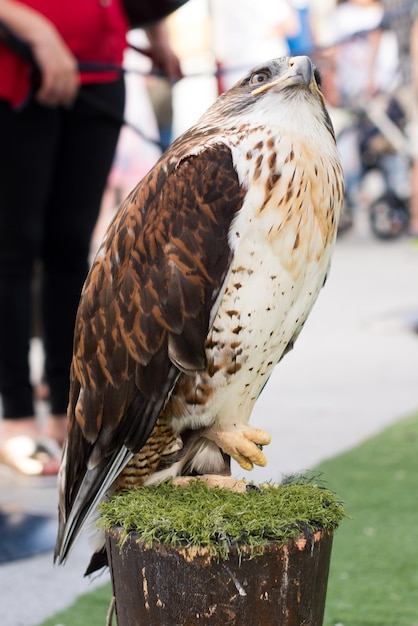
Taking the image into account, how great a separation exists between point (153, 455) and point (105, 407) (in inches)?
5.8

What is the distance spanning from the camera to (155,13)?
3.48 meters

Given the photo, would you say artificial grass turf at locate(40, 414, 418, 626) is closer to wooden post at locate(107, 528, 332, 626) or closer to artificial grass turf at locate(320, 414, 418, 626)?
artificial grass turf at locate(320, 414, 418, 626)

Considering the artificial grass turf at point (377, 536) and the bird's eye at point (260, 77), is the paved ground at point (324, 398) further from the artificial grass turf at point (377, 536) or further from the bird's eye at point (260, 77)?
the bird's eye at point (260, 77)

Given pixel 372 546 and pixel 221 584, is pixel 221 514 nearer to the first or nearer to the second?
pixel 221 584

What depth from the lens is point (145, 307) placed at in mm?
1979

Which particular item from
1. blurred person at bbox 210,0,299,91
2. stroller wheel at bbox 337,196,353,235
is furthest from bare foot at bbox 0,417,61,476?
stroller wheel at bbox 337,196,353,235

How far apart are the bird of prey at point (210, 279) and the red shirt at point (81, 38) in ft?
4.15

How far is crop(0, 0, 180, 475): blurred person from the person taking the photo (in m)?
3.20

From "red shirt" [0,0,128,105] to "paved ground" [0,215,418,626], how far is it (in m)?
1.38

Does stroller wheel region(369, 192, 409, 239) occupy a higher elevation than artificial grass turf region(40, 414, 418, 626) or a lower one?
lower

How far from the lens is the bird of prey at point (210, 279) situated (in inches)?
75.2

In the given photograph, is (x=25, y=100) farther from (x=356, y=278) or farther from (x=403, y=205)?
(x=403, y=205)

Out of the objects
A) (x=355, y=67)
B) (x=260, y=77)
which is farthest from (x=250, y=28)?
(x=260, y=77)

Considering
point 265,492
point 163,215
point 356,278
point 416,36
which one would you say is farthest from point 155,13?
point 356,278
